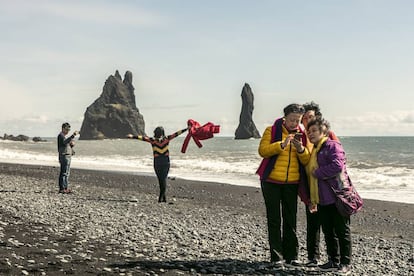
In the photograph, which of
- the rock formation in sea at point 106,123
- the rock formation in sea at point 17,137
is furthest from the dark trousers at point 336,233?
the rock formation in sea at point 106,123

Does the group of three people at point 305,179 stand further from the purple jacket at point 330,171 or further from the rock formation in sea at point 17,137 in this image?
the rock formation in sea at point 17,137

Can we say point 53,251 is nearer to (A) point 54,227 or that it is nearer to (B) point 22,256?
(B) point 22,256

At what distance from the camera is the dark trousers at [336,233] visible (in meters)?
6.77

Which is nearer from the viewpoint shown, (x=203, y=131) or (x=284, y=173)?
(x=284, y=173)

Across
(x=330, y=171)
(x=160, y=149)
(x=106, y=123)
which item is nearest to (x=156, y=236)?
(x=330, y=171)

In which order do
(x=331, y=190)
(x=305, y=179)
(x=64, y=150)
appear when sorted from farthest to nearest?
(x=64, y=150), (x=305, y=179), (x=331, y=190)

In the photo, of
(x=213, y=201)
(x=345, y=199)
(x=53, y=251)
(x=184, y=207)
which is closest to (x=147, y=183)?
(x=213, y=201)

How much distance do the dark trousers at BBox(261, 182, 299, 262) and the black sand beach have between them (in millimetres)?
318

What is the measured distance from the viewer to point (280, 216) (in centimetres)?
710

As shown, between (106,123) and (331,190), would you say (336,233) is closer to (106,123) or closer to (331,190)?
(331,190)

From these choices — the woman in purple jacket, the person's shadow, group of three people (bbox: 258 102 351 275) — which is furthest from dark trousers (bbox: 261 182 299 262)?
the woman in purple jacket

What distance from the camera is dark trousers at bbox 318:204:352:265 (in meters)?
6.77

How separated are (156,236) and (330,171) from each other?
4030 mm

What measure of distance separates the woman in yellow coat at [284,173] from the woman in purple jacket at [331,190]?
25cm
